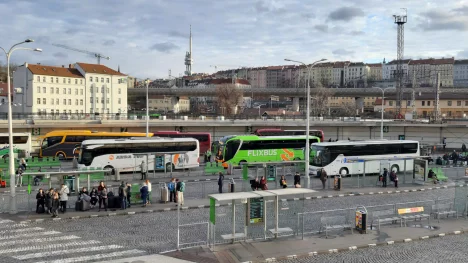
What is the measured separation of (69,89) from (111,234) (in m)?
80.8

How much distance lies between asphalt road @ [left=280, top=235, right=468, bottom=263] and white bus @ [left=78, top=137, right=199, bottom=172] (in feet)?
60.8

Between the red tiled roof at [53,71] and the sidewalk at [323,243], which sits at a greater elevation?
the red tiled roof at [53,71]

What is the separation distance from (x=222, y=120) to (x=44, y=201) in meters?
41.1

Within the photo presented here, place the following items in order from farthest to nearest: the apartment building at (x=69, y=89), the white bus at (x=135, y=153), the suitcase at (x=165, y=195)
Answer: the apartment building at (x=69, y=89), the white bus at (x=135, y=153), the suitcase at (x=165, y=195)

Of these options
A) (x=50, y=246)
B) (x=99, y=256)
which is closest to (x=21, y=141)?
(x=50, y=246)

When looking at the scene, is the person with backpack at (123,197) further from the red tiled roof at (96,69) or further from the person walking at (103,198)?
the red tiled roof at (96,69)

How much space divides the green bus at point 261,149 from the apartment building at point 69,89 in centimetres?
5538

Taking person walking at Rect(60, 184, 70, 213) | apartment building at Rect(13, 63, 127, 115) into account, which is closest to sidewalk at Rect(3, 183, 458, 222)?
person walking at Rect(60, 184, 70, 213)

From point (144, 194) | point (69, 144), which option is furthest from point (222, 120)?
point (144, 194)

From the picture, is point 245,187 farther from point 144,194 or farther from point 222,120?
point 222,120

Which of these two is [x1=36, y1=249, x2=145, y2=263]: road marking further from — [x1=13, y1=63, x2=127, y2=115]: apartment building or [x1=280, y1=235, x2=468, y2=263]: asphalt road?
[x1=13, y1=63, x2=127, y2=115]: apartment building

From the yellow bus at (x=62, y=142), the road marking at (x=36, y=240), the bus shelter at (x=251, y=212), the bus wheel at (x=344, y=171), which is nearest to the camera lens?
the bus shelter at (x=251, y=212)

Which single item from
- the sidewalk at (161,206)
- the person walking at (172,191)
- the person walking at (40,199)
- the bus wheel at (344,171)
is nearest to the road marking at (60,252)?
the sidewalk at (161,206)

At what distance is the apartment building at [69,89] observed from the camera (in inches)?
3364
